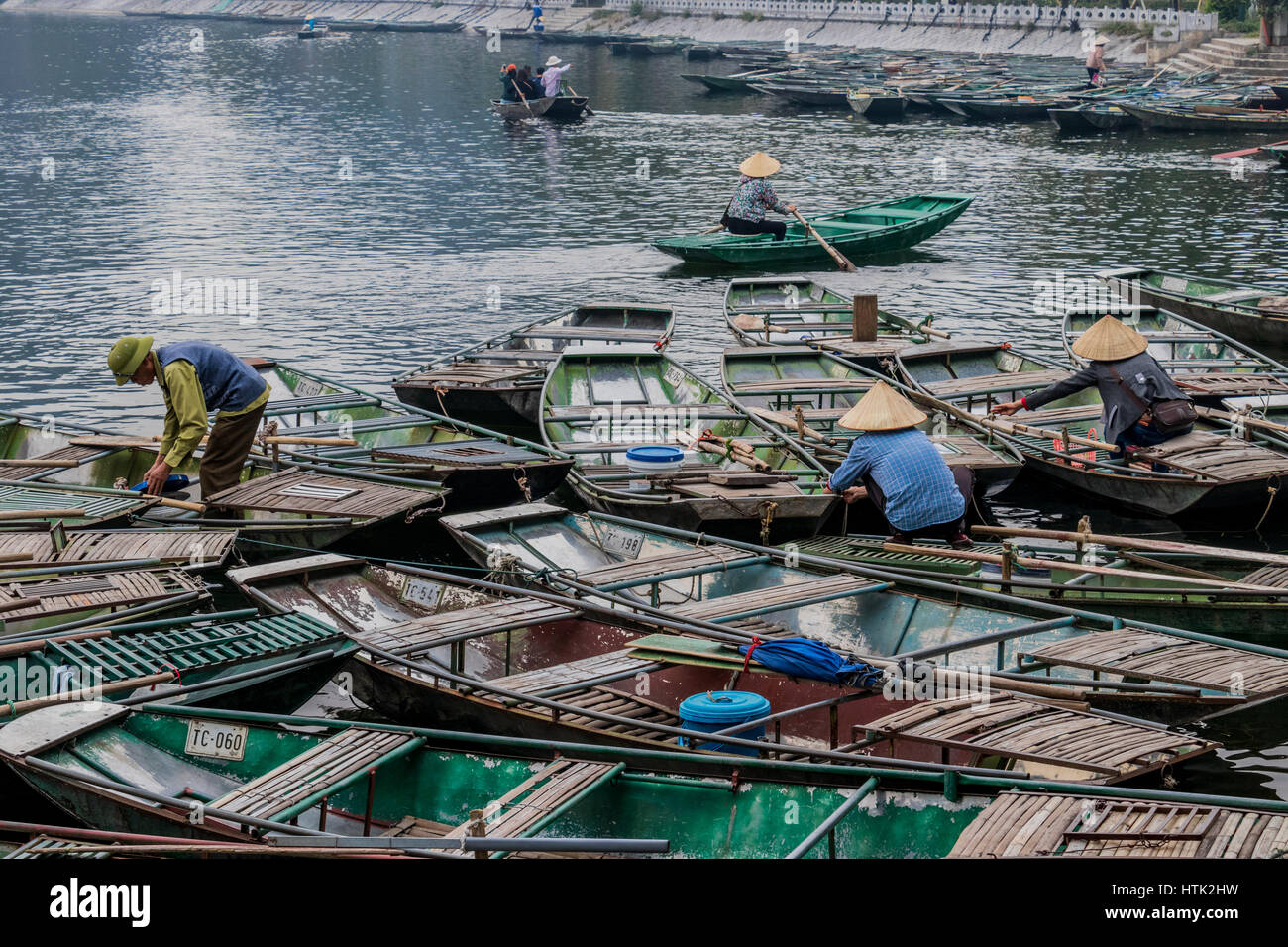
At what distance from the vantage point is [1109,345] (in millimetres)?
14758

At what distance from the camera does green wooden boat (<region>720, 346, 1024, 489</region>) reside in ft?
49.3

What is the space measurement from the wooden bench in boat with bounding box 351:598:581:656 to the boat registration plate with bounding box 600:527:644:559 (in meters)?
2.08

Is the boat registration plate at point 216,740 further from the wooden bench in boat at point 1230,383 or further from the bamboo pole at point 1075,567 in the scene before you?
the wooden bench in boat at point 1230,383

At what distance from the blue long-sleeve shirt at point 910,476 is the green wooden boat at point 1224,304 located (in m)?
10.4

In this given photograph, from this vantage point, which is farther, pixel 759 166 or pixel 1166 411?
pixel 759 166

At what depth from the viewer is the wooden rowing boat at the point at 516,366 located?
18062 millimetres

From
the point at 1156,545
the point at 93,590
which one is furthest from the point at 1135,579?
the point at 93,590

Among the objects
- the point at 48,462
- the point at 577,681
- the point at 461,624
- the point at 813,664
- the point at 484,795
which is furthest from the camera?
the point at 48,462

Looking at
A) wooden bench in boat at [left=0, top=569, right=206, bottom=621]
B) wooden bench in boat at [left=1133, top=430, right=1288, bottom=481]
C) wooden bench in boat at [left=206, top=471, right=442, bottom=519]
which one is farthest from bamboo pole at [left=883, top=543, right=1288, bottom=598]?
wooden bench in boat at [left=0, top=569, right=206, bottom=621]

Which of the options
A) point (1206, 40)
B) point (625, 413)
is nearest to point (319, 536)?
point (625, 413)

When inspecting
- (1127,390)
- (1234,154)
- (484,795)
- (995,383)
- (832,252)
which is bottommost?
(484,795)

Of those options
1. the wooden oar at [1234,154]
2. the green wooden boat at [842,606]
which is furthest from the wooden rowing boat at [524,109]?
the green wooden boat at [842,606]

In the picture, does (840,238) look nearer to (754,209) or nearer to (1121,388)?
(754,209)

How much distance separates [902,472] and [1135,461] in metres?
3.71
